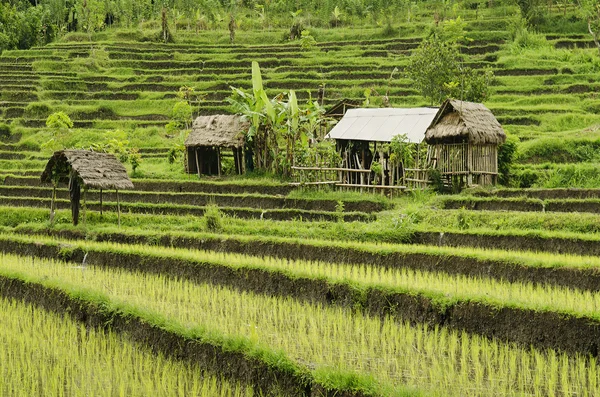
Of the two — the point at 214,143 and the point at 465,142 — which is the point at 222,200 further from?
the point at 465,142

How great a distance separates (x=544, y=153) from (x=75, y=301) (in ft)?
59.1

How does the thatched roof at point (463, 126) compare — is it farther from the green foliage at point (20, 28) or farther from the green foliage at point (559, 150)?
the green foliage at point (20, 28)

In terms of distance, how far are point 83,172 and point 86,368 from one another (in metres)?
12.0

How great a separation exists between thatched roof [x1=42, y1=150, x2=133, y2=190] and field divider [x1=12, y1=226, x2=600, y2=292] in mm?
1282

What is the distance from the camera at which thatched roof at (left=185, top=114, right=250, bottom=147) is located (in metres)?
25.5

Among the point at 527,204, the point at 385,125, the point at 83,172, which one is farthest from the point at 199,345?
the point at 385,125

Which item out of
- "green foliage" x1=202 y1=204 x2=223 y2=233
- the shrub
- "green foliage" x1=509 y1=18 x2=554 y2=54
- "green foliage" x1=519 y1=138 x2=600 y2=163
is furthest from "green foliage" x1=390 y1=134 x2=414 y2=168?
"green foliage" x1=509 y1=18 x2=554 y2=54

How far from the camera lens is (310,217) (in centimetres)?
1967

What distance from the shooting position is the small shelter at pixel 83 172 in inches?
744

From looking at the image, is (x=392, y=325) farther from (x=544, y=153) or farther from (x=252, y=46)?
(x=252, y=46)

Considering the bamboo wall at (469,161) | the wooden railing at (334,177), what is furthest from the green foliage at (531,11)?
the bamboo wall at (469,161)

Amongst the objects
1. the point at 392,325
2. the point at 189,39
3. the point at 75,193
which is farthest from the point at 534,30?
the point at 392,325

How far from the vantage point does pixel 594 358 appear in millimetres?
7453

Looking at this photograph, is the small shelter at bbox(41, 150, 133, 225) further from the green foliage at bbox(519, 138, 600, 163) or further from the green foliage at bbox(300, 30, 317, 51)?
the green foliage at bbox(300, 30, 317, 51)
